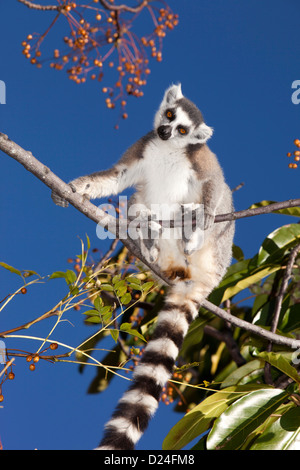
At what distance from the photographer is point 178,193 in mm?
2834

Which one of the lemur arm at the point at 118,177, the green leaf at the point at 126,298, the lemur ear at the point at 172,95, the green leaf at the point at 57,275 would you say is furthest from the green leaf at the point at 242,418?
the lemur ear at the point at 172,95

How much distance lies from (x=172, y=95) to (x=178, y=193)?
0.74 m

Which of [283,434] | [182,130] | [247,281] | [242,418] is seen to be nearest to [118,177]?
[182,130]

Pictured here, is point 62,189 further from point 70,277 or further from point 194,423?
point 194,423

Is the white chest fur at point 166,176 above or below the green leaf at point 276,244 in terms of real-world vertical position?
above

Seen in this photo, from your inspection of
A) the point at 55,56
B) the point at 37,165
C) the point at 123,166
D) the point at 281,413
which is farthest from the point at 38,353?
the point at 55,56

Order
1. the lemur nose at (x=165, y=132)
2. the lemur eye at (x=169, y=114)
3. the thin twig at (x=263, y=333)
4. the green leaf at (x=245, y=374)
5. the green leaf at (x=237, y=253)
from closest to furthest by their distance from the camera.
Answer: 1. the thin twig at (x=263, y=333)
2. the green leaf at (x=245, y=374)
3. the lemur nose at (x=165, y=132)
4. the lemur eye at (x=169, y=114)
5. the green leaf at (x=237, y=253)

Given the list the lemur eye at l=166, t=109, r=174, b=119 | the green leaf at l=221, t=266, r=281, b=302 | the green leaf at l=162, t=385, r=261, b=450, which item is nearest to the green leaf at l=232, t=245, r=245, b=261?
the green leaf at l=221, t=266, r=281, b=302

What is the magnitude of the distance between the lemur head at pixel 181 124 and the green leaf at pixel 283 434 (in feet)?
5.26

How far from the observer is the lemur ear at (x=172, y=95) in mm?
3162

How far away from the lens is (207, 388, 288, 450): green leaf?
2.20 m

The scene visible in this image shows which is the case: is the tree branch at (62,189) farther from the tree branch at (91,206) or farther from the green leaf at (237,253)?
the green leaf at (237,253)
